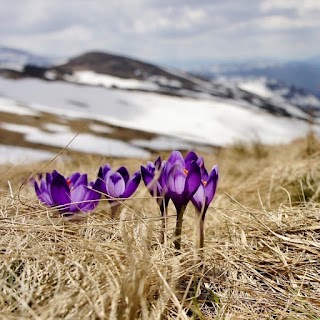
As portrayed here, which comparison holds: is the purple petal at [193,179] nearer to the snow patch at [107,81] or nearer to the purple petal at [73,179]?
the purple petal at [73,179]

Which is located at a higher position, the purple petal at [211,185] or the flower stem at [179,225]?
the purple petal at [211,185]

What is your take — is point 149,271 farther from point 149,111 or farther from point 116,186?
point 149,111

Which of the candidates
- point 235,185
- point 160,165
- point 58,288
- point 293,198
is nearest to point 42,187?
point 160,165

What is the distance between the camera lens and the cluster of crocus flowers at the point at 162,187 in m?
1.94

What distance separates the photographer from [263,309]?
5.58 feet

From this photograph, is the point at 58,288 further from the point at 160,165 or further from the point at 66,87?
the point at 66,87

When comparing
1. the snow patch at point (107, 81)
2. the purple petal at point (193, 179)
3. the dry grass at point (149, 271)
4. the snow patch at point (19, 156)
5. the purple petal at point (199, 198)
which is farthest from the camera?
the snow patch at point (107, 81)

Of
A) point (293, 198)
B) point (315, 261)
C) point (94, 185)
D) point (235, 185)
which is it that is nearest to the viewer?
point (315, 261)

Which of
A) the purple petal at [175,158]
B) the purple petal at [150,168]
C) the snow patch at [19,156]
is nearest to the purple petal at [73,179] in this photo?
the purple petal at [150,168]

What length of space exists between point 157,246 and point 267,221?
0.60m

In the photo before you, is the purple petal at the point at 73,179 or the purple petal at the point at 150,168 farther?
the purple petal at the point at 73,179

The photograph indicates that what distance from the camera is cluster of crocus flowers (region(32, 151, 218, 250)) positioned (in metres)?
1.94

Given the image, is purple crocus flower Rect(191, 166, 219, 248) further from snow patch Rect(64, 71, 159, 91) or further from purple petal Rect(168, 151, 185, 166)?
A: snow patch Rect(64, 71, 159, 91)

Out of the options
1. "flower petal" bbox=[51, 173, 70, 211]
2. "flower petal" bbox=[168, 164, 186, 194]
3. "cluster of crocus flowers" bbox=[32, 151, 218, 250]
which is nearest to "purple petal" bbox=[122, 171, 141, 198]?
"cluster of crocus flowers" bbox=[32, 151, 218, 250]
